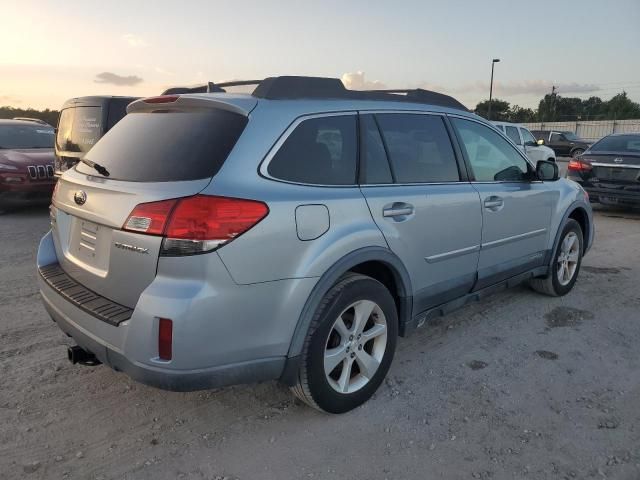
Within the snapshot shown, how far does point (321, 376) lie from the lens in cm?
281

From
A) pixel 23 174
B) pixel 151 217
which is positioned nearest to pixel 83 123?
pixel 23 174

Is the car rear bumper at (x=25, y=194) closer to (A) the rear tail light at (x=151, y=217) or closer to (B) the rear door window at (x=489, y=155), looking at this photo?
(A) the rear tail light at (x=151, y=217)

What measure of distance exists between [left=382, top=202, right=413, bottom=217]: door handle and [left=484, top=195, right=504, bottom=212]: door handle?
0.91m

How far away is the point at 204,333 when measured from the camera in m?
2.34

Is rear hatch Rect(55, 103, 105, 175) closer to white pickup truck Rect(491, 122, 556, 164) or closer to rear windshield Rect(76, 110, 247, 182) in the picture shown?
rear windshield Rect(76, 110, 247, 182)

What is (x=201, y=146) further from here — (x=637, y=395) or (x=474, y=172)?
(x=637, y=395)

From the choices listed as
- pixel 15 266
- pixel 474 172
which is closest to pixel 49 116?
pixel 15 266

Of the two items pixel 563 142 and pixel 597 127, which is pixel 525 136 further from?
pixel 597 127

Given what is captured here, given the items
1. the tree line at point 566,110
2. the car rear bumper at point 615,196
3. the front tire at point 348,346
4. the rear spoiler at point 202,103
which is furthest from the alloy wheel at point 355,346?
the tree line at point 566,110

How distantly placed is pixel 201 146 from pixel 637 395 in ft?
9.57

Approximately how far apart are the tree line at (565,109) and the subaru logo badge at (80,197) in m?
68.3

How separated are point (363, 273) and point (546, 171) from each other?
2.32 metres

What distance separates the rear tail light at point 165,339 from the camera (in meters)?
2.29

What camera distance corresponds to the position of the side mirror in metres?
4.52
